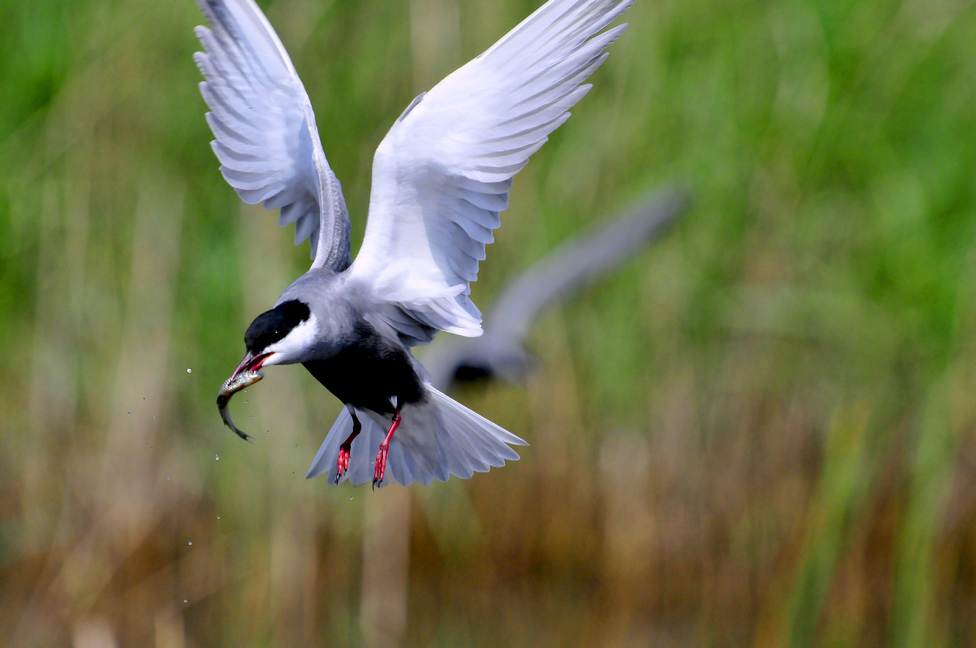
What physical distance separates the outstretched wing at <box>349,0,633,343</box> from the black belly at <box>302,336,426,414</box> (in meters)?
0.10

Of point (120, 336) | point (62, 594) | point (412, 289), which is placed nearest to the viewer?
point (412, 289)

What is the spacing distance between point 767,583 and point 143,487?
6.92 feet

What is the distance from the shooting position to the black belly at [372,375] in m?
2.06

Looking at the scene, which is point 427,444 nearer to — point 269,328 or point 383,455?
point 383,455

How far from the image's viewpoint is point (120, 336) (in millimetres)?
3531

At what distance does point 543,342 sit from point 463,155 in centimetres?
191

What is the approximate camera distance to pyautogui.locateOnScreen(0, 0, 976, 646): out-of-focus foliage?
3.39m

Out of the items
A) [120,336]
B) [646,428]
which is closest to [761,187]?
[646,428]

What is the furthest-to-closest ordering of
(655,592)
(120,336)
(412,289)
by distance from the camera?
(655,592)
(120,336)
(412,289)

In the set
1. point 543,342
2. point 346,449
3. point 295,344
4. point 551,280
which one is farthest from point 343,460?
point 543,342

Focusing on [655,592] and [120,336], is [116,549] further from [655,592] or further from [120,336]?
[655,592]

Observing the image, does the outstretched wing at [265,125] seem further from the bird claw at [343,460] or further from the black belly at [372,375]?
the bird claw at [343,460]

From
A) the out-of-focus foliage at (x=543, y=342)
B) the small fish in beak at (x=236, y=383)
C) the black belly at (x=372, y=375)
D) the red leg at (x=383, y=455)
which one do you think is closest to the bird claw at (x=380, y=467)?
the red leg at (x=383, y=455)

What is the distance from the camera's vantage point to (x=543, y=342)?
3.89 meters
